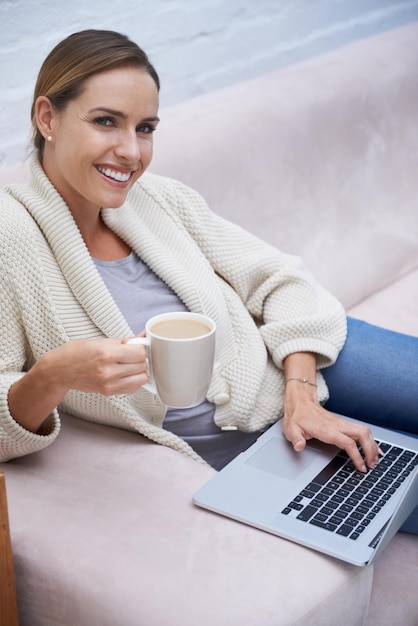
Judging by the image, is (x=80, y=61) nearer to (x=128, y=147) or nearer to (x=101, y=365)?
(x=128, y=147)

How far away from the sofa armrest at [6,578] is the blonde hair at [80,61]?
0.60 metres

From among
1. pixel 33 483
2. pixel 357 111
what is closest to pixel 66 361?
pixel 33 483

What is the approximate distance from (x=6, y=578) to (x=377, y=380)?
2.42 feet

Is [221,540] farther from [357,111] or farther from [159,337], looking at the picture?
[357,111]

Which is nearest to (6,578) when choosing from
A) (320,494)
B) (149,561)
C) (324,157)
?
(149,561)

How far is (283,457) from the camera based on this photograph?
1.34 meters

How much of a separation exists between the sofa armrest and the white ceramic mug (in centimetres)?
22

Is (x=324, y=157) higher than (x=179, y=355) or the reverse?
the reverse

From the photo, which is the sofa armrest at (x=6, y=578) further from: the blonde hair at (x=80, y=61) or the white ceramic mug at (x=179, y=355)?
the blonde hair at (x=80, y=61)

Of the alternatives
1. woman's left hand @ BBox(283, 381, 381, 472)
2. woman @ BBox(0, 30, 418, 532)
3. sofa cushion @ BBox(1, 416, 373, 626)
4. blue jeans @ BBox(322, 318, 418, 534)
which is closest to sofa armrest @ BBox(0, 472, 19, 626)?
sofa cushion @ BBox(1, 416, 373, 626)

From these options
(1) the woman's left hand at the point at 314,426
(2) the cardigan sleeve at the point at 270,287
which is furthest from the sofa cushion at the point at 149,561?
(2) the cardigan sleeve at the point at 270,287

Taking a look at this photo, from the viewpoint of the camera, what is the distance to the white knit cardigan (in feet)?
4.09

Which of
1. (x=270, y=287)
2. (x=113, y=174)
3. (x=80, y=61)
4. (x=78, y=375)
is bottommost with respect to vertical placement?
(x=270, y=287)

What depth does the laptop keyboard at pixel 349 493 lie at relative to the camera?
3.91ft
